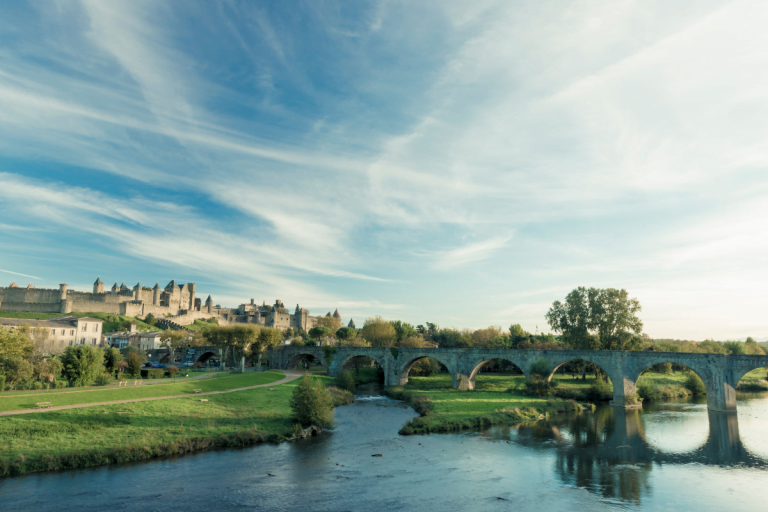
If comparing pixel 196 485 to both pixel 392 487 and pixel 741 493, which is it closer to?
pixel 392 487

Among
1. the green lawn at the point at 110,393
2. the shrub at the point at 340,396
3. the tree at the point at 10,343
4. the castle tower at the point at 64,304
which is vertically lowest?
the shrub at the point at 340,396

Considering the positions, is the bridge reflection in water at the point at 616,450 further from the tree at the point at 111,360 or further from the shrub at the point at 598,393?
the tree at the point at 111,360

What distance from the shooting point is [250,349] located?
250ft

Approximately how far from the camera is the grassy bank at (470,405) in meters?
35.1

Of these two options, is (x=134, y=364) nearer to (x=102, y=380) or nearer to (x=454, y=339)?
(x=102, y=380)

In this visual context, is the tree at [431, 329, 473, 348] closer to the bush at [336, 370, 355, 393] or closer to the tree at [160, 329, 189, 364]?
the bush at [336, 370, 355, 393]

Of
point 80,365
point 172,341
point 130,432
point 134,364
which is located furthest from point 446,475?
point 172,341

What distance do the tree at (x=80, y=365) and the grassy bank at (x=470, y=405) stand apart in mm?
30035

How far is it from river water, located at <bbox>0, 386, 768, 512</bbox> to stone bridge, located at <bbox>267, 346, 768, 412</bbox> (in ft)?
25.1

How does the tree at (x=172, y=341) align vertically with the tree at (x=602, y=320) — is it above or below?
below

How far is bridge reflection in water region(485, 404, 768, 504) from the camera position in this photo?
22852mm

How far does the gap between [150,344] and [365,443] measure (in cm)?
8514

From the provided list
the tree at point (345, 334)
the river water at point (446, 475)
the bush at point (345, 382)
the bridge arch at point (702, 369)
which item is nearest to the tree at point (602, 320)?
the bridge arch at point (702, 369)

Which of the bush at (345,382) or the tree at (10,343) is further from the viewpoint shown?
the bush at (345,382)
